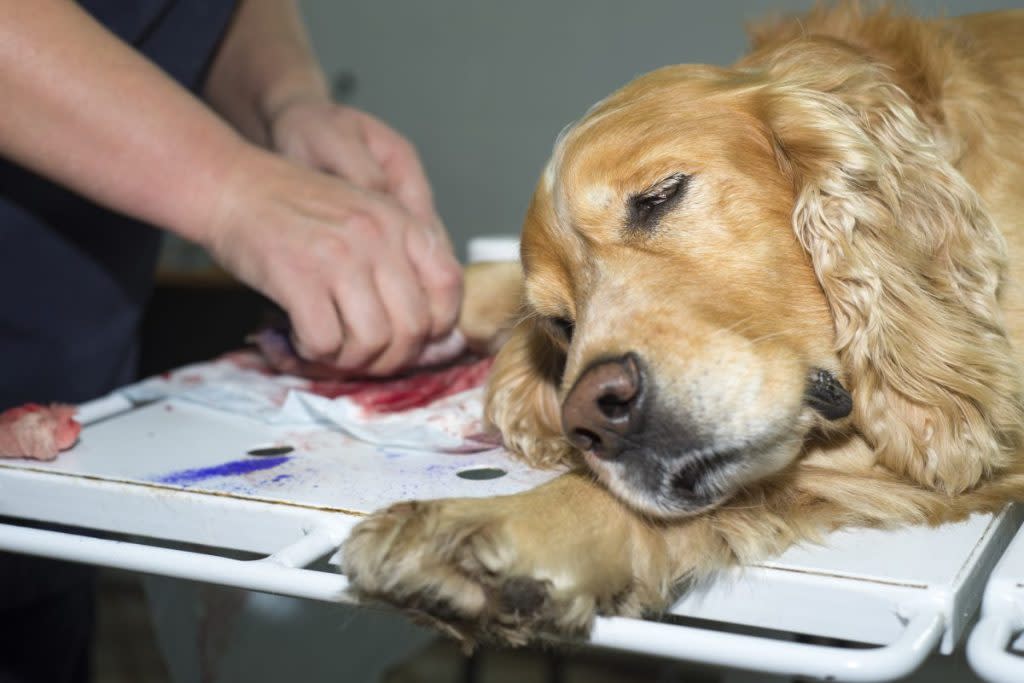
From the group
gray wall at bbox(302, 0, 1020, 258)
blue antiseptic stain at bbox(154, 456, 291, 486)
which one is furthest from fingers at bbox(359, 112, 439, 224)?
gray wall at bbox(302, 0, 1020, 258)

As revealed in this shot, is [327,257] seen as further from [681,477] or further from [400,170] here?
[681,477]

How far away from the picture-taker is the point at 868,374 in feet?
3.73

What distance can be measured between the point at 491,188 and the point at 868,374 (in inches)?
110

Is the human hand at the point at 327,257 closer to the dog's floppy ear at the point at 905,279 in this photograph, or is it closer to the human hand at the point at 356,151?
the human hand at the point at 356,151

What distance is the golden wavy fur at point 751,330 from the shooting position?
0.96m

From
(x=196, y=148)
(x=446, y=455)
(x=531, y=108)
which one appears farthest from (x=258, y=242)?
(x=531, y=108)

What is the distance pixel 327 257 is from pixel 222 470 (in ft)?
1.13

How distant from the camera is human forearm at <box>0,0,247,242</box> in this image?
4.35 ft

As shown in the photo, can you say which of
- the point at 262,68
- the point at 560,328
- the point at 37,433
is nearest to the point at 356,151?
the point at 262,68

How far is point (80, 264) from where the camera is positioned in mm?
1742

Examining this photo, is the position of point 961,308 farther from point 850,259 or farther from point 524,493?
point 524,493

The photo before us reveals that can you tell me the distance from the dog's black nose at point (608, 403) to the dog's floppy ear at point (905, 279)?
268 millimetres

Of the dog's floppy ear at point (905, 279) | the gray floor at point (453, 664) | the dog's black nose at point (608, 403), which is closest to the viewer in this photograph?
the dog's black nose at point (608, 403)

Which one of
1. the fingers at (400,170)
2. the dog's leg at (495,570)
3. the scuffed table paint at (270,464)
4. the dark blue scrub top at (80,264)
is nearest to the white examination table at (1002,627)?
the dog's leg at (495,570)
